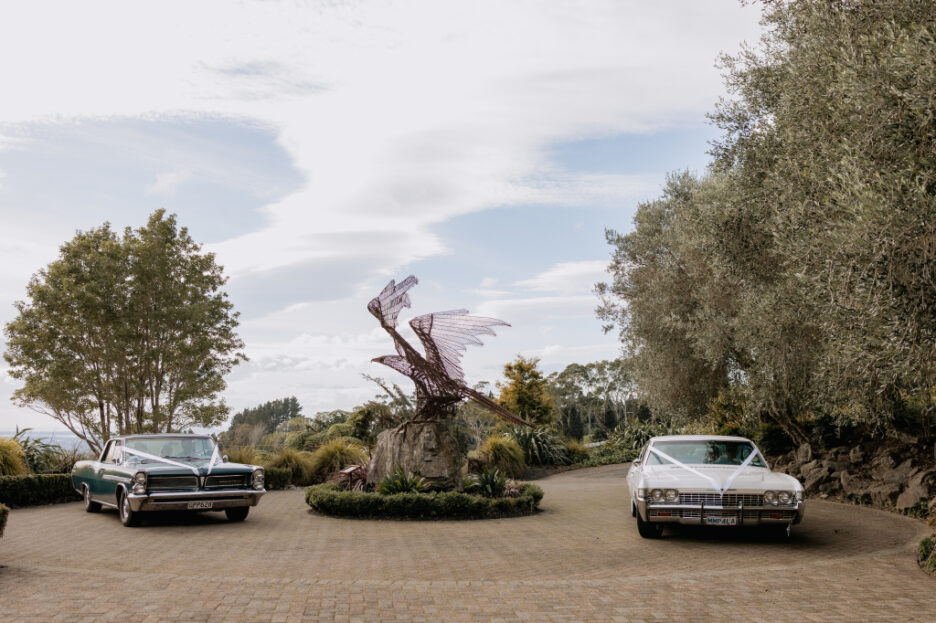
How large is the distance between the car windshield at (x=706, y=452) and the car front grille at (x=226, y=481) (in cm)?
632

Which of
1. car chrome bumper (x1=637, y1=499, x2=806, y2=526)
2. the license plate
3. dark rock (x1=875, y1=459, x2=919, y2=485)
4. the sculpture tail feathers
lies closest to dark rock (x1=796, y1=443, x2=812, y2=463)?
dark rock (x1=875, y1=459, x2=919, y2=485)

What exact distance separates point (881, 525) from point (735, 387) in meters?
5.64

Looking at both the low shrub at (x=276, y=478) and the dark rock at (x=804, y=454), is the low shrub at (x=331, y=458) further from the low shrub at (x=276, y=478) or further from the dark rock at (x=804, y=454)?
the dark rock at (x=804, y=454)

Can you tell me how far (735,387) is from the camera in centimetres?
1688

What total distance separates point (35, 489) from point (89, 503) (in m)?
2.09

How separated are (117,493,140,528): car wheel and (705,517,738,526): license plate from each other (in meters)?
8.18

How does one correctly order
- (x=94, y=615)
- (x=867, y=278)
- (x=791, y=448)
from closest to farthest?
(x=94, y=615)
(x=867, y=278)
(x=791, y=448)

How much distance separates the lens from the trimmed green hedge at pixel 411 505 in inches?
491

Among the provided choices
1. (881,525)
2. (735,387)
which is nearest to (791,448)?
(735,387)

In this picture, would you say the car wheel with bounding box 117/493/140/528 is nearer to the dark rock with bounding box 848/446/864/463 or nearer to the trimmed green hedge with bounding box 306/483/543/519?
the trimmed green hedge with bounding box 306/483/543/519

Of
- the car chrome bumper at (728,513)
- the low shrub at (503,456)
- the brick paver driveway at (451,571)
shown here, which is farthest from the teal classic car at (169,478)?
the low shrub at (503,456)

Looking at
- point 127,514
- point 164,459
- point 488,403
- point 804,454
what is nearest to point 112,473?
point 164,459

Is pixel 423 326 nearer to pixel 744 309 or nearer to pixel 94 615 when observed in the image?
pixel 744 309

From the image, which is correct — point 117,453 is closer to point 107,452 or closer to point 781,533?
point 107,452
